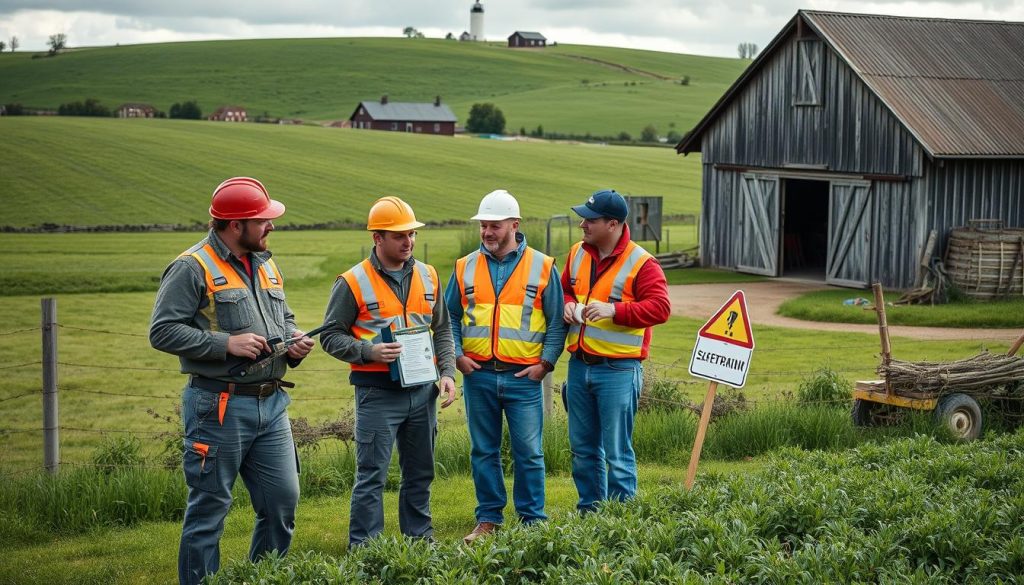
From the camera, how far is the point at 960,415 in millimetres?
10922

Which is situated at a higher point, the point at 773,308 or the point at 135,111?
the point at 135,111

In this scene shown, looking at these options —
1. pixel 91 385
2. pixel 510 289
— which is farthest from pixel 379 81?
pixel 510 289

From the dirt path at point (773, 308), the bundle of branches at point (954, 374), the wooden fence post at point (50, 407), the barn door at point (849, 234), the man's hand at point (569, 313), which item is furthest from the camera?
the barn door at point (849, 234)

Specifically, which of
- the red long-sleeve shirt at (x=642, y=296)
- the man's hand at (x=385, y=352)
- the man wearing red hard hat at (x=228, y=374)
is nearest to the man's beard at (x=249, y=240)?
the man wearing red hard hat at (x=228, y=374)

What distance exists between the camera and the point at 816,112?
26.9m

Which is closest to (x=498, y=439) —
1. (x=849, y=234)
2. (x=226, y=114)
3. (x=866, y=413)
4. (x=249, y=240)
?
(x=249, y=240)

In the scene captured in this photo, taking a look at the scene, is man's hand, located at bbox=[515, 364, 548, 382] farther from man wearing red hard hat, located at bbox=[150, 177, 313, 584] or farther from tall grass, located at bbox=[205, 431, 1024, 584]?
man wearing red hard hat, located at bbox=[150, 177, 313, 584]

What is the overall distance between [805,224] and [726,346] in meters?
25.6

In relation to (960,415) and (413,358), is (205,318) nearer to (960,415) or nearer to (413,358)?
(413,358)

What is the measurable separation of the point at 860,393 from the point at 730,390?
4.95 feet

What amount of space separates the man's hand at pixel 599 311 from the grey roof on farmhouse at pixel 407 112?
Result: 9896 centimetres

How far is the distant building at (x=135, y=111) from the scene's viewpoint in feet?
331

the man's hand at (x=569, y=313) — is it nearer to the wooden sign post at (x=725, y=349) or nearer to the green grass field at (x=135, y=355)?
the wooden sign post at (x=725, y=349)

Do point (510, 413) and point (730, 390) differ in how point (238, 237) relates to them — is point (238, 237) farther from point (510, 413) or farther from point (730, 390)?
point (730, 390)
